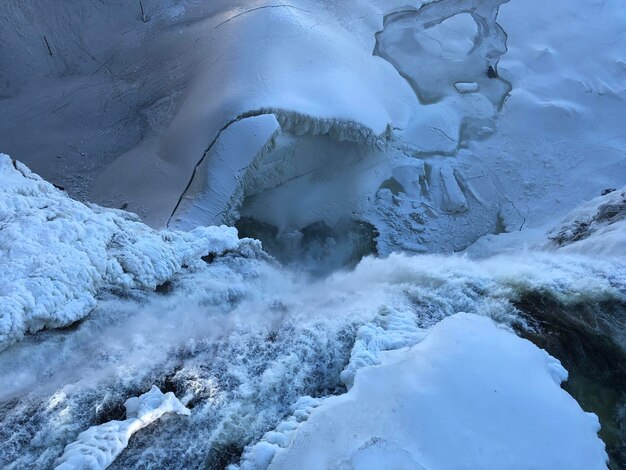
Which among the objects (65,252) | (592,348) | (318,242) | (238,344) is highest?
(65,252)

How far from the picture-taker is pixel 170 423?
2148 millimetres

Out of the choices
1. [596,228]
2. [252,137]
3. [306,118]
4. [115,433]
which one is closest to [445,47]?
[306,118]

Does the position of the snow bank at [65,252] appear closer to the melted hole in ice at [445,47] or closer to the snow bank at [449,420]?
the snow bank at [449,420]

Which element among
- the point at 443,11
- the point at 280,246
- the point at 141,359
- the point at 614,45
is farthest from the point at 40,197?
the point at 614,45

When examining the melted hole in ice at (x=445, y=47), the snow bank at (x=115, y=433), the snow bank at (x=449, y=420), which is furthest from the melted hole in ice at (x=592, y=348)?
the melted hole in ice at (x=445, y=47)

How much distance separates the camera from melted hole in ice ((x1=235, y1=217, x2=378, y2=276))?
4.43 meters

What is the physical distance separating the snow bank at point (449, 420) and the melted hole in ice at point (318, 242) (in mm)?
2079

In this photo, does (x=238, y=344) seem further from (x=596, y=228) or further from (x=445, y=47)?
(x=445, y=47)

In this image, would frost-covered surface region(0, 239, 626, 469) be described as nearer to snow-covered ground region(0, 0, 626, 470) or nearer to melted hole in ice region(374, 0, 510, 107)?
snow-covered ground region(0, 0, 626, 470)

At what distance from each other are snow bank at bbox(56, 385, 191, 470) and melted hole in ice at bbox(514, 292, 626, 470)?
6.54ft

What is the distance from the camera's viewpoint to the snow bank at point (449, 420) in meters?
1.97

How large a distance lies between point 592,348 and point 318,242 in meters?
2.49

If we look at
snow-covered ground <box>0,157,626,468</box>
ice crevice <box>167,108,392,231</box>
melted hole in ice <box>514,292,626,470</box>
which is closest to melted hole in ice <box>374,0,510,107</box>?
ice crevice <box>167,108,392,231</box>

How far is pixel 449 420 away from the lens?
2.08 meters
